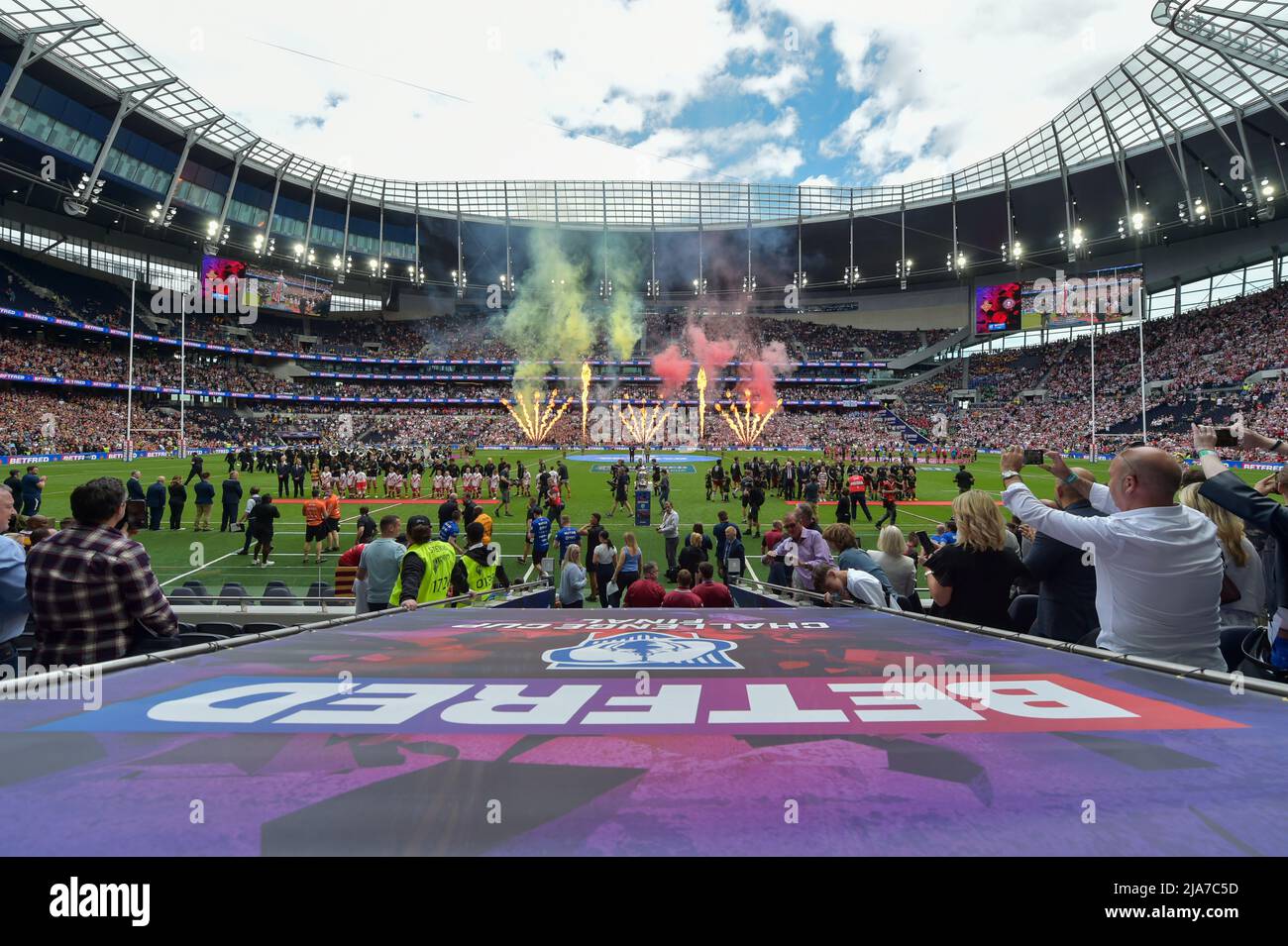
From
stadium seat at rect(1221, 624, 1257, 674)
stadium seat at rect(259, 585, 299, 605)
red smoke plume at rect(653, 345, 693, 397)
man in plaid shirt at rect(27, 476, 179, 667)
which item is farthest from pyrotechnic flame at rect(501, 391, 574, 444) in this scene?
stadium seat at rect(1221, 624, 1257, 674)

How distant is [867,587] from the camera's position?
5977 millimetres

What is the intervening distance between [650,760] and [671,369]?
78.2 meters

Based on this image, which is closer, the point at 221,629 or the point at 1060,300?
the point at 221,629

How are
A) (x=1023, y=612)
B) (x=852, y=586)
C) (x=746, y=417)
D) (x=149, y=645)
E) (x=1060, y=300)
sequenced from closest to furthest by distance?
(x=149, y=645) < (x=1023, y=612) < (x=852, y=586) < (x=1060, y=300) < (x=746, y=417)

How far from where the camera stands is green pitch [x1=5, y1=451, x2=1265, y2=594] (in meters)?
13.9

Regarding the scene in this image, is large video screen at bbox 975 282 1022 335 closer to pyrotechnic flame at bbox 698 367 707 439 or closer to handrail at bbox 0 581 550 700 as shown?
pyrotechnic flame at bbox 698 367 707 439

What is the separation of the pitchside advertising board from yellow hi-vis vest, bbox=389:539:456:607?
12.0ft

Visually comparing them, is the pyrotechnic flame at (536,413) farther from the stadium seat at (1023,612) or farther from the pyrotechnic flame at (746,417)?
the stadium seat at (1023,612)

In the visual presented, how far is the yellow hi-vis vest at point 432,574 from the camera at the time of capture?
271 inches

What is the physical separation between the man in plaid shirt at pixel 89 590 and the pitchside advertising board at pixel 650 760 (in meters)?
0.68

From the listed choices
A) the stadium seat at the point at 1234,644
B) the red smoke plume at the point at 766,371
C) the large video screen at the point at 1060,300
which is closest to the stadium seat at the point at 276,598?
the stadium seat at the point at 1234,644

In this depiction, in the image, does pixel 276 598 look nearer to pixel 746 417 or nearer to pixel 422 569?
pixel 422 569

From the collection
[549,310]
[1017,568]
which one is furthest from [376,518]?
[549,310]

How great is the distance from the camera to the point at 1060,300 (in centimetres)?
6925
